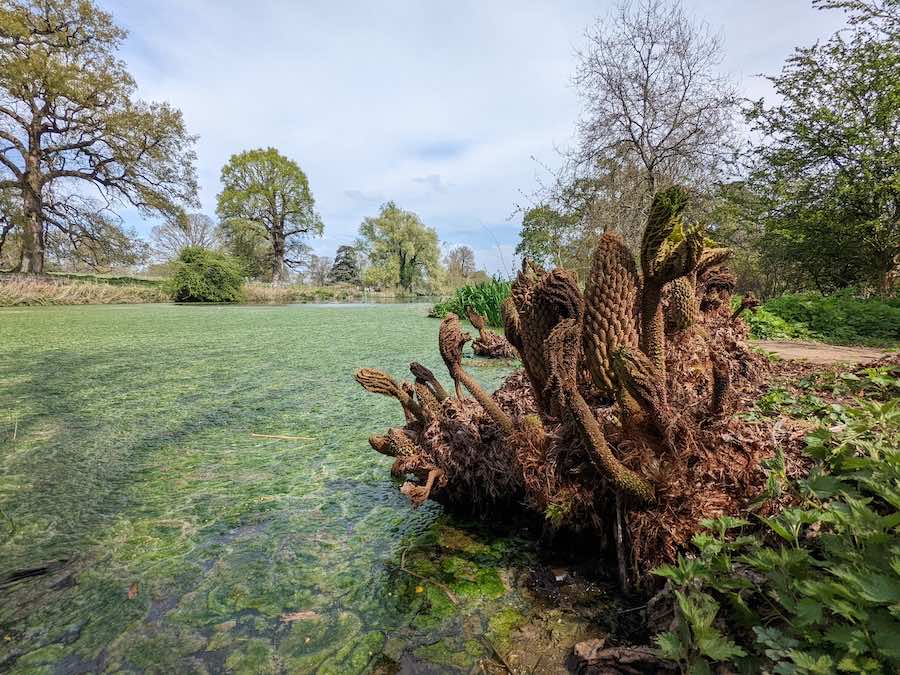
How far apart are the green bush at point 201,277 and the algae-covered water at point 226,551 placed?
807 inches

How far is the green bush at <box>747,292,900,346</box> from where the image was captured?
6.12 metres

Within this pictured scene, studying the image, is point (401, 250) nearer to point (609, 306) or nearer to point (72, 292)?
point (72, 292)

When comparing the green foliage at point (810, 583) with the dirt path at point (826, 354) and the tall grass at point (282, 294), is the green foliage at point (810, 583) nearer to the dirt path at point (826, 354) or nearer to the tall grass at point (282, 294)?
the dirt path at point (826, 354)

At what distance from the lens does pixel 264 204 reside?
36.4m

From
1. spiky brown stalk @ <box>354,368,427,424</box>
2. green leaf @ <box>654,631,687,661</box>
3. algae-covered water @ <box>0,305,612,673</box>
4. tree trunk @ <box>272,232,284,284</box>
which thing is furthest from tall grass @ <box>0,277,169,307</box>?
tree trunk @ <box>272,232,284,284</box>

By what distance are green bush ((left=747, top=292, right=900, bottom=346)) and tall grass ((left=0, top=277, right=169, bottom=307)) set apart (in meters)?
19.8

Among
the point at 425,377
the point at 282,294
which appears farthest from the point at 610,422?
the point at 282,294

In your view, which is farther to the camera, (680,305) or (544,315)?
(680,305)

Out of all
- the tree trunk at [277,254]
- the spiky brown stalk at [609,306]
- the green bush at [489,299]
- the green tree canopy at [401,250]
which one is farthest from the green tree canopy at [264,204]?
the spiky brown stalk at [609,306]

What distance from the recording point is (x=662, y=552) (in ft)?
3.17

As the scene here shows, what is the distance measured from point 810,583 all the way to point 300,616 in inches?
41.6

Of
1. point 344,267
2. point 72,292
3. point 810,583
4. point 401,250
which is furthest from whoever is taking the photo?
point 344,267

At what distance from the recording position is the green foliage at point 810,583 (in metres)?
0.59

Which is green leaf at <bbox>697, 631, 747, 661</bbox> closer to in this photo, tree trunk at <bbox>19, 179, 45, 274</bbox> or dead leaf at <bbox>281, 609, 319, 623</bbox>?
dead leaf at <bbox>281, 609, 319, 623</bbox>
